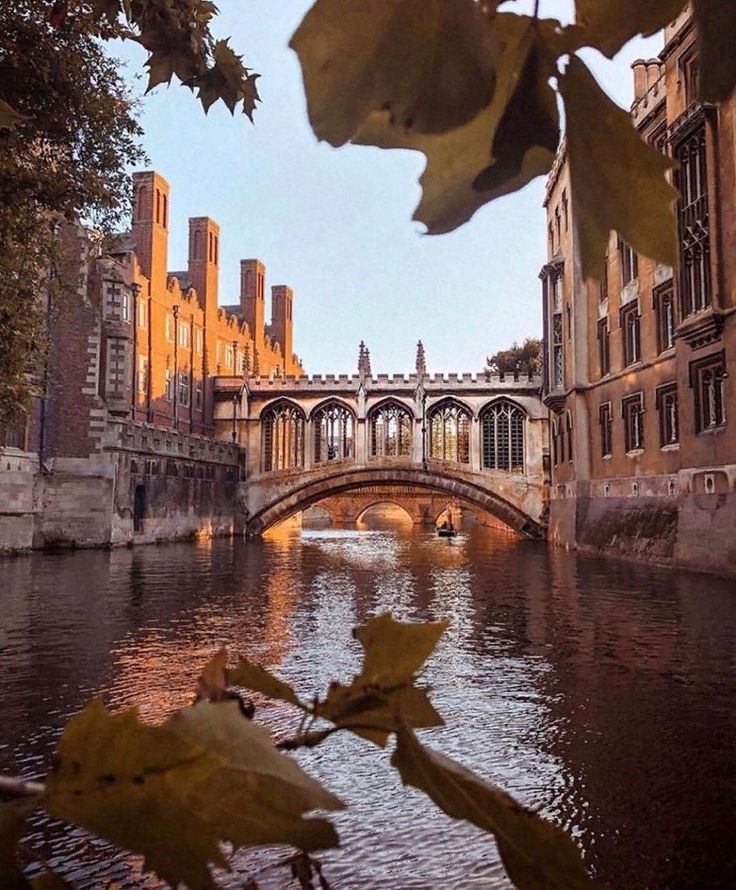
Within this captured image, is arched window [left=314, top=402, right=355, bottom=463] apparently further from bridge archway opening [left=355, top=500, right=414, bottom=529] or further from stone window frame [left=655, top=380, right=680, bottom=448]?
bridge archway opening [left=355, top=500, right=414, bottom=529]

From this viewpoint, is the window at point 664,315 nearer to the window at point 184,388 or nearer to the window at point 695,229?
the window at point 695,229

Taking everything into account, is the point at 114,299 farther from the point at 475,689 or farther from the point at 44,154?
the point at 475,689

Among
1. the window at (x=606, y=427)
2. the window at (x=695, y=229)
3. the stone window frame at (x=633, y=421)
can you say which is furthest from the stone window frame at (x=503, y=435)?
the window at (x=695, y=229)

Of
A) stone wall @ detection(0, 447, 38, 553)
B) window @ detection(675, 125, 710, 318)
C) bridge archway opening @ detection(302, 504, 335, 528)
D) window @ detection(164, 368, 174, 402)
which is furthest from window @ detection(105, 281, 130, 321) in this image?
bridge archway opening @ detection(302, 504, 335, 528)

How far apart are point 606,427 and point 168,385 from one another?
22185 millimetres

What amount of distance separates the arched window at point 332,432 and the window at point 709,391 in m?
22.8

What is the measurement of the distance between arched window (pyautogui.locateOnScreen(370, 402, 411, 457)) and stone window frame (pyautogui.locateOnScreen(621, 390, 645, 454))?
1691cm

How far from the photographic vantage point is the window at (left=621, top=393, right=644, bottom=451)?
20031 millimetres

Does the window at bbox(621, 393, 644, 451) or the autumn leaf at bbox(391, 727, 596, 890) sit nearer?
the autumn leaf at bbox(391, 727, 596, 890)

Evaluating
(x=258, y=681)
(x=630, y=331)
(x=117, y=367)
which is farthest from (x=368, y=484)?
(x=258, y=681)

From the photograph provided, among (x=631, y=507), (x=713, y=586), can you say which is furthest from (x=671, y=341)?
(x=713, y=586)

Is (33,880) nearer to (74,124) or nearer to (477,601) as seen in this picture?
(74,124)

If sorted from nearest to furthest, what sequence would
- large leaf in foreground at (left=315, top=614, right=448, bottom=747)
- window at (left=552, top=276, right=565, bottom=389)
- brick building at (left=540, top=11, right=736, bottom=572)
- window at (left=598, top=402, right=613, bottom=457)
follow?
1. large leaf in foreground at (left=315, top=614, right=448, bottom=747)
2. brick building at (left=540, top=11, right=736, bottom=572)
3. window at (left=598, top=402, right=613, bottom=457)
4. window at (left=552, top=276, right=565, bottom=389)

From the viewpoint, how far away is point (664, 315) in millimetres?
18734
